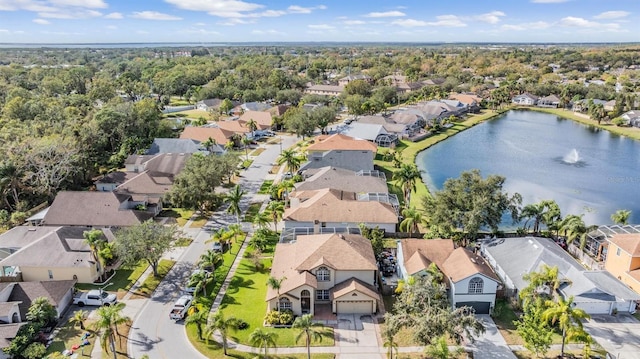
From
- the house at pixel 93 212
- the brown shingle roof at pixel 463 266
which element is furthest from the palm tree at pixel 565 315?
the house at pixel 93 212

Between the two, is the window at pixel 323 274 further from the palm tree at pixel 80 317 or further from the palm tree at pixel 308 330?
the palm tree at pixel 80 317

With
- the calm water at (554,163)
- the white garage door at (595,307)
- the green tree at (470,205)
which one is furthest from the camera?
the calm water at (554,163)

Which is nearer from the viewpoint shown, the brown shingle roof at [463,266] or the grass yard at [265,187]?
the brown shingle roof at [463,266]

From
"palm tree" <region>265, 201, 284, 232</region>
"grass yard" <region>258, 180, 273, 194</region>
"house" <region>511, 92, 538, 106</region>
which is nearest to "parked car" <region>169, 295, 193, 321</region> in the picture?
"palm tree" <region>265, 201, 284, 232</region>

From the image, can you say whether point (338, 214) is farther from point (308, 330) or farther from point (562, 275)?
point (562, 275)

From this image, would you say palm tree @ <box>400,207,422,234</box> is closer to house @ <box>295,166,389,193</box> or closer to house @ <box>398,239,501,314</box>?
house @ <box>398,239,501,314</box>

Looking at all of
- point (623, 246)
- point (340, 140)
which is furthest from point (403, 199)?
point (623, 246)
